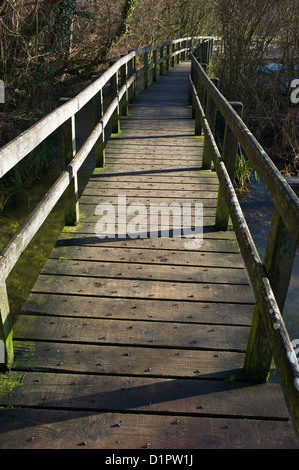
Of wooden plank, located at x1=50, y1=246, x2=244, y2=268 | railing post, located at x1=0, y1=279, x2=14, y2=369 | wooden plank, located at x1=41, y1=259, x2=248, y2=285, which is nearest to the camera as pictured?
railing post, located at x1=0, y1=279, x2=14, y2=369

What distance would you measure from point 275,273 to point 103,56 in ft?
42.2

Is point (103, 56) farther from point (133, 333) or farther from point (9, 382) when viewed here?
point (9, 382)

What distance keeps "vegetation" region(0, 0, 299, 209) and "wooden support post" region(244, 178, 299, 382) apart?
6.11 metres

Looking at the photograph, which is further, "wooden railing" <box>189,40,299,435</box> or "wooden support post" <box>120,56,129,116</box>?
"wooden support post" <box>120,56,129,116</box>

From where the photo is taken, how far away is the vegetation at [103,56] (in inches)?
330

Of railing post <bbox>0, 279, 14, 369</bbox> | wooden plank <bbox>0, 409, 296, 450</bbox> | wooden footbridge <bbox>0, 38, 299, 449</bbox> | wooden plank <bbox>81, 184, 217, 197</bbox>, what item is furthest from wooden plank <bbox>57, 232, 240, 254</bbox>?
wooden plank <bbox>0, 409, 296, 450</bbox>

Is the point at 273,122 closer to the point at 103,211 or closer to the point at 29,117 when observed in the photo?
the point at 29,117

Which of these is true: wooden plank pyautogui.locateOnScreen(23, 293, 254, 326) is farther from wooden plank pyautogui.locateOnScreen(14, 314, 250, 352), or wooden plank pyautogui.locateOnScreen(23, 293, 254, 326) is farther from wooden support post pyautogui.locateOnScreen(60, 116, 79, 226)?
wooden support post pyautogui.locateOnScreen(60, 116, 79, 226)

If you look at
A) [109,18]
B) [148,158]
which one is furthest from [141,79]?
[148,158]

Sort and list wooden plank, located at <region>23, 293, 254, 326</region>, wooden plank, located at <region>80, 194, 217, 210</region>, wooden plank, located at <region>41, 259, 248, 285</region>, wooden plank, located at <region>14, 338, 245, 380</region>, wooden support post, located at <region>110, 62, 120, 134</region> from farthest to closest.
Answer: wooden support post, located at <region>110, 62, 120, 134</region>, wooden plank, located at <region>80, 194, 217, 210</region>, wooden plank, located at <region>41, 259, 248, 285</region>, wooden plank, located at <region>23, 293, 254, 326</region>, wooden plank, located at <region>14, 338, 245, 380</region>

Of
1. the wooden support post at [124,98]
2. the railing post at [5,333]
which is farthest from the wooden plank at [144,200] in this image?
the wooden support post at [124,98]

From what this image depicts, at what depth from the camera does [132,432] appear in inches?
78.3

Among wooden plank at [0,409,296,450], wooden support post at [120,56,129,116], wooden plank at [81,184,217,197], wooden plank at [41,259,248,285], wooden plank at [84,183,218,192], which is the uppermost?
wooden support post at [120,56,129,116]

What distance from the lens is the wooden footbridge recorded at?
196cm
